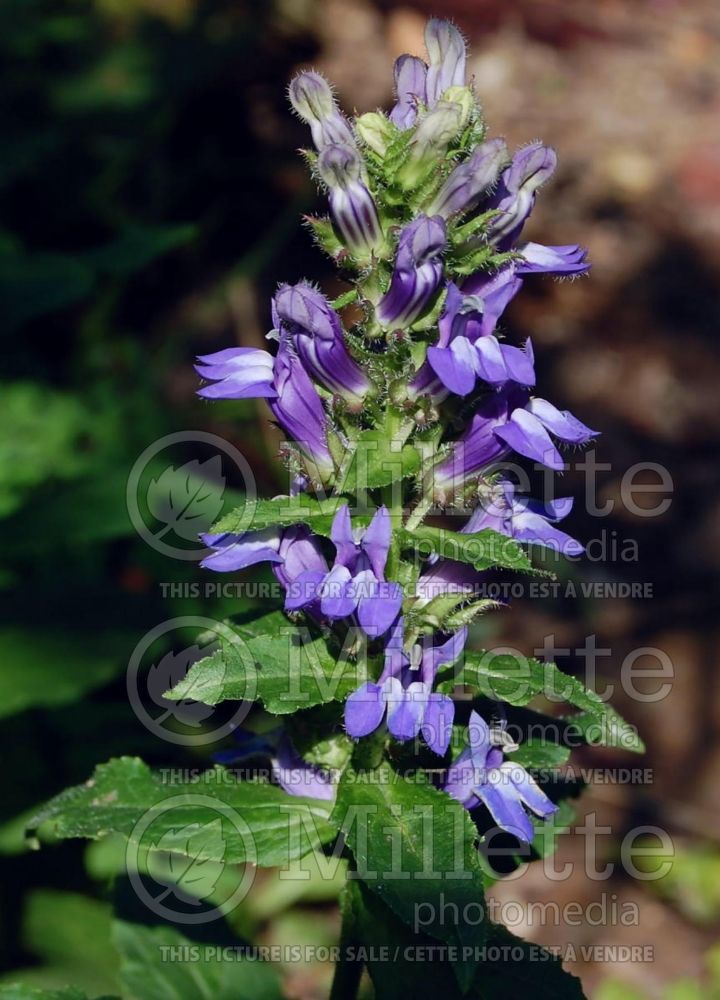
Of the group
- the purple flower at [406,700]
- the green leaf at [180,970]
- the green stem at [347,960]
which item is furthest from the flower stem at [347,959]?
the green leaf at [180,970]

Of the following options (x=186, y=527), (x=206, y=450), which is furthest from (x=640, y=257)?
(x=186, y=527)

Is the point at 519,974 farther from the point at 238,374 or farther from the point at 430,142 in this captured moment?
the point at 430,142

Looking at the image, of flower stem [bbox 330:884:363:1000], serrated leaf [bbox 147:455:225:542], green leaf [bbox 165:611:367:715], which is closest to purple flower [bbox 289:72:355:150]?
green leaf [bbox 165:611:367:715]

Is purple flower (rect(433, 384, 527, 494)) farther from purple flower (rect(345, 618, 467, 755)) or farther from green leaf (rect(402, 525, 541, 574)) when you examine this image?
purple flower (rect(345, 618, 467, 755))

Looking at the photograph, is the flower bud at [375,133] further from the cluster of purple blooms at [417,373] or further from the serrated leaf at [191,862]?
the serrated leaf at [191,862]

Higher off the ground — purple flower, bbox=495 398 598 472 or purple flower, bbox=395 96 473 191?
purple flower, bbox=395 96 473 191

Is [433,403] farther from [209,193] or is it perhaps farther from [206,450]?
[209,193]
